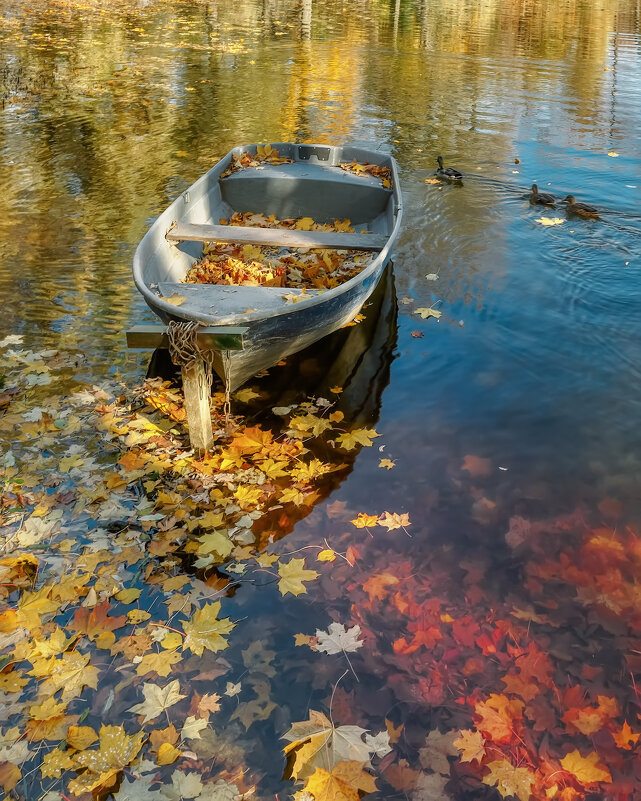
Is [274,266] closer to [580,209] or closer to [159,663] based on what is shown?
[159,663]

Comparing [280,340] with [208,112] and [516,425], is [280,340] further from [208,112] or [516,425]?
[208,112]

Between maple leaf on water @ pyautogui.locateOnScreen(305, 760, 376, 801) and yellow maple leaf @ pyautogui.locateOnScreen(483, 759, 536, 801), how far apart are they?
65 cm

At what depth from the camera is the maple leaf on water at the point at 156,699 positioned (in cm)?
370

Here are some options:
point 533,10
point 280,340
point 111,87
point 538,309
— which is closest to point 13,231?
point 280,340

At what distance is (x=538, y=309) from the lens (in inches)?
332

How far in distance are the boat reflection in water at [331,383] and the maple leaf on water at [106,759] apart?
1.76 meters

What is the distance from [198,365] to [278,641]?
7.19 ft

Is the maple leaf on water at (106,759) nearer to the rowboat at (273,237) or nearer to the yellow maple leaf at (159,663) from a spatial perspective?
the yellow maple leaf at (159,663)

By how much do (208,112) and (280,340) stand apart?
1339cm

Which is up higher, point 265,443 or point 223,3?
point 223,3

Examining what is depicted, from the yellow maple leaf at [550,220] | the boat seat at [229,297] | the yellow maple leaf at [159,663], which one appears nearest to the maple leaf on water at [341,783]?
the yellow maple leaf at [159,663]

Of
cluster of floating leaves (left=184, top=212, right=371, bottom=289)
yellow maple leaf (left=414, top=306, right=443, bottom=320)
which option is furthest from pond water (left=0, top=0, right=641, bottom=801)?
cluster of floating leaves (left=184, top=212, right=371, bottom=289)

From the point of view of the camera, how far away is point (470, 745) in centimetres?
364

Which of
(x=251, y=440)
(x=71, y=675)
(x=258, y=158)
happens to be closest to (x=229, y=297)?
(x=251, y=440)
